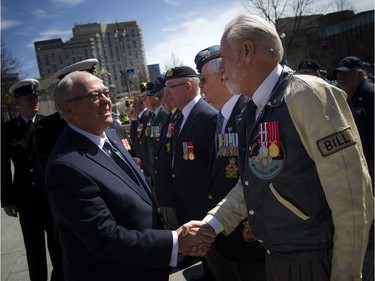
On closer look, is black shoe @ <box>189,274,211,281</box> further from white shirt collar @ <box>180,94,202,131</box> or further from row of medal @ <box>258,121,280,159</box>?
A: row of medal @ <box>258,121,280,159</box>

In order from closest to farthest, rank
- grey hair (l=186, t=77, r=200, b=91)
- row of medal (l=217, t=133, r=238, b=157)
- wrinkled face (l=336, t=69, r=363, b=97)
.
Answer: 1. row of medal (l=217, t=133, r=238, b=157)
2. grey hair (l=186, t=77, r=200, b=91)
3. wrinkled face (l=336, t=69, r=363, b=97)

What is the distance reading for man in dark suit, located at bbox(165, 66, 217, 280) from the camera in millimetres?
3266

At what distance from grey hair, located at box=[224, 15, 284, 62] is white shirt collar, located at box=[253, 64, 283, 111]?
7cm

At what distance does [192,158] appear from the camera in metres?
3.28

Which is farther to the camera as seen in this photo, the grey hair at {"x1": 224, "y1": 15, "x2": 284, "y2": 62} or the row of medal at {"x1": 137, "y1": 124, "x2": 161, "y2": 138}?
the row of medal at {"x1": 137, "y1": 124, "x2": 161, "y2": 138}

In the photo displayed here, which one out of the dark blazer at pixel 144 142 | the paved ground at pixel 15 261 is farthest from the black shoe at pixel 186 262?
the dark blazer at pixel 144 142

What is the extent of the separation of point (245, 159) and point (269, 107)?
1.24 feet

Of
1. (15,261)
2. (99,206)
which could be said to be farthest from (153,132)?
(99,206)

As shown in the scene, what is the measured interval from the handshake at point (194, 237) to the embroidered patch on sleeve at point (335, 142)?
104 cm

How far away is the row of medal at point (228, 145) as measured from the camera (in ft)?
8.61

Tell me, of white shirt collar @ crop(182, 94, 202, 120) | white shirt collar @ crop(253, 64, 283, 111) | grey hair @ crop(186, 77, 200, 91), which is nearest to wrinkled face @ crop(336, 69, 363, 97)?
grey hair @ crop(186, 77, 200, 91)

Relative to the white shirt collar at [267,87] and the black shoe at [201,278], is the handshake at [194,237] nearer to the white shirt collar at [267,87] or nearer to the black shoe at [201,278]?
the white shirt collar at [267,87]

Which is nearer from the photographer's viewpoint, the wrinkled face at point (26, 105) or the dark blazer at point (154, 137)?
the wrinkled face at point (26, 105)

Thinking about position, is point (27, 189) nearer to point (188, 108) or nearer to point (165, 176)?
point (165, 176)
